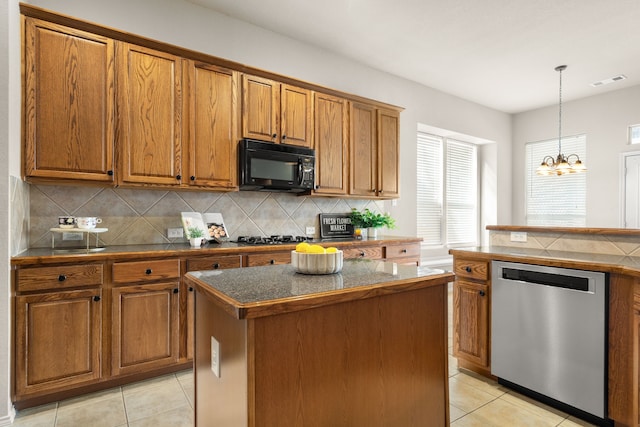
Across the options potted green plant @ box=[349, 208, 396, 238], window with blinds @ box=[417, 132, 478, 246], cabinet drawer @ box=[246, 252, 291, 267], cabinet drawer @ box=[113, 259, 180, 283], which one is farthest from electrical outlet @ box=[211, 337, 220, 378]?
window with blinds @ box=[417, 132, 478, 246]

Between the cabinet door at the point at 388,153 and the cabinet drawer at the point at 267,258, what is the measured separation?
1.64 meters

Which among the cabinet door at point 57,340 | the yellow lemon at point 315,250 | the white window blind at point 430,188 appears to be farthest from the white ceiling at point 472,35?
the cabinet door at point 57,340

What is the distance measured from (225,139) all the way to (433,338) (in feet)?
7.68

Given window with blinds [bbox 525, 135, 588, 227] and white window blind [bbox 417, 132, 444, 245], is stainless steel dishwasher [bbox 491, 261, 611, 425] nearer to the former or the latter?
white window blind [bbox 417, 132, 444, 245]

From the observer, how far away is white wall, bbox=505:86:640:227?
16.8 ft

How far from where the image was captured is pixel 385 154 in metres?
4.18

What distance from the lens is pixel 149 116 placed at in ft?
8.79

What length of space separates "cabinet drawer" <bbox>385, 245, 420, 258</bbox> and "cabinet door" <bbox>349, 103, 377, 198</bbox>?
68 cm

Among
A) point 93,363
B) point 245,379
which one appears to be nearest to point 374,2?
point 245,379

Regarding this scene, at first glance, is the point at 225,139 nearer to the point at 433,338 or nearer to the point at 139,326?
Answer: the point at 139,326

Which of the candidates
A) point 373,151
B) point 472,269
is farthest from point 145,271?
point 373,151

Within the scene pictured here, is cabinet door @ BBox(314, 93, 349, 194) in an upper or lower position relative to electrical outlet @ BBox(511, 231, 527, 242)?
upper

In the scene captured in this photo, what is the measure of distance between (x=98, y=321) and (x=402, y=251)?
2.92 meters

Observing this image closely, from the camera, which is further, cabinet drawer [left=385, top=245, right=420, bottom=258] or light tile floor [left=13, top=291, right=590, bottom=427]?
cabinet drawer [left=385, top=245, right=420, bottom=258]
